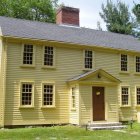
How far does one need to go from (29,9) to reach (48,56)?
2727 centimetres

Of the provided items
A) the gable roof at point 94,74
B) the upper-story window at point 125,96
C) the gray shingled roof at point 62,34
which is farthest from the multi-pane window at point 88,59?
the upper-story window at point 125,96

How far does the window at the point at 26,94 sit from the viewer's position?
70.1 ft

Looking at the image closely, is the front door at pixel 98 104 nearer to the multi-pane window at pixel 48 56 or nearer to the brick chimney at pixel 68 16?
the multi-pane window at pixel 48 56

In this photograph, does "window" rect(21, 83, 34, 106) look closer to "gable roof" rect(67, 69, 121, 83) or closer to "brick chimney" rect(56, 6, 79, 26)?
"gable roof" rect(67, 69, 121, 83)

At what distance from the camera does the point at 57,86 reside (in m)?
22.8

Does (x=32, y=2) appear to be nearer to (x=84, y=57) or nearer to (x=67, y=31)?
(x=67, y=31)

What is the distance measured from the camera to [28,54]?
2194cm

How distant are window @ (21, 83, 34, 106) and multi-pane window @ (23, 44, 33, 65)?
5.36ft

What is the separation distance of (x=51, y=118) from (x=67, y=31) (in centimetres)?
805

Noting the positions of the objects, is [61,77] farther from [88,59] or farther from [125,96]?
[125,96]

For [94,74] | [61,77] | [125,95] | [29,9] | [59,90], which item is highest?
[29,9]

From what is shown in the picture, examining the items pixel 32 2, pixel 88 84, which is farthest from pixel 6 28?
pixel 32 2

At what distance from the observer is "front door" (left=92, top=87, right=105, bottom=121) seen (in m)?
23.0

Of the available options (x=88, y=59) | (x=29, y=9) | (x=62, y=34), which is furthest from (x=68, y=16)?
(x=29, y=9)
